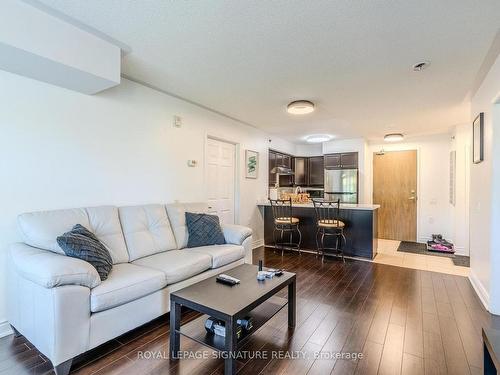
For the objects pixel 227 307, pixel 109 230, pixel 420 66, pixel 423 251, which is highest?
pixel 420 66

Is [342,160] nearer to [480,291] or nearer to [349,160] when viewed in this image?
[349,160]

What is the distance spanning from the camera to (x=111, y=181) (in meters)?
2.86

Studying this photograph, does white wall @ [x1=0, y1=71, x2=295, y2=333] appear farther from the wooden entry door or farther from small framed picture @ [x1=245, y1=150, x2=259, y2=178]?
the wooden entry door

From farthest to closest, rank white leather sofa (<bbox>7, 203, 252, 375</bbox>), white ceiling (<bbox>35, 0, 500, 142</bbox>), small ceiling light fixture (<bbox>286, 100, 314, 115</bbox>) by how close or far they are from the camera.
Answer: small ceiling light fixture (<bbox>286, 100, 314, 115</bbox>)
white ceiling (<bbox>35, 0, 500, 142</bbox>)
white leather sofa (<bbox>7, 203, 252, 375</bbox>)

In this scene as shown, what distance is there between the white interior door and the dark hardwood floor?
1.94 m

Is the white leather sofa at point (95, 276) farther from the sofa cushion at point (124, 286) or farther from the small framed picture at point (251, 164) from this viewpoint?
the small framed picture at point (251, 164)

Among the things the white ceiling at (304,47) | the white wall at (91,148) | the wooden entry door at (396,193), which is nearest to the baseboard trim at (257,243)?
the white wall at (91,148)

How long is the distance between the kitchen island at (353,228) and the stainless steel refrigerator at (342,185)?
144cm

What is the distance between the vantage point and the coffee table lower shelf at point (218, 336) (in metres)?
1.72

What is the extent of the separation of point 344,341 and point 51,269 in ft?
7.16

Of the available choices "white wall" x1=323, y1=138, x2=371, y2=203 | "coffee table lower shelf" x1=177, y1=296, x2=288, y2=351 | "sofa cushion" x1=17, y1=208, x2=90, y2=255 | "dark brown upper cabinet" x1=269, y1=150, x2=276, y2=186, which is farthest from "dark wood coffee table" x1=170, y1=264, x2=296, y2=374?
"white wall" x1=323, y1=138, x2=371, y2=203

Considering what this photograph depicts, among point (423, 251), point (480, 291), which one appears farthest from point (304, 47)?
point (423, 251)

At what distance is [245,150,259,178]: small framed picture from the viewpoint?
16.6 ft

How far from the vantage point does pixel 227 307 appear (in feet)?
5.48
